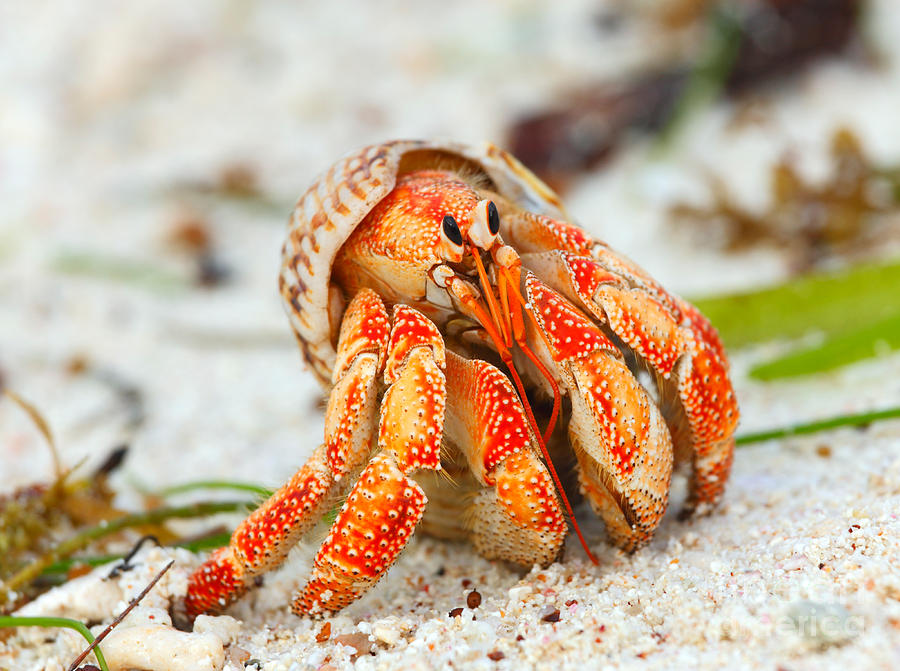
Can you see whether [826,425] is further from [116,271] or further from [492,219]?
[116,271]

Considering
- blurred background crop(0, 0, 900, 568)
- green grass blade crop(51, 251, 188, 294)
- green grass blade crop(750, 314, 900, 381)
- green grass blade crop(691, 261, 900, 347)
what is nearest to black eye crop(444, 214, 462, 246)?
blurred background crop(0, 0, 900, 568)

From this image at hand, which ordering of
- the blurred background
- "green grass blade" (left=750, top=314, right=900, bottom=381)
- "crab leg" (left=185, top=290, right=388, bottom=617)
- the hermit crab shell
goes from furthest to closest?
1. the blurred background
2. "green grass blade" (left=750, top=314, right=900, bottom=381)
3. the hermit crab shell
4. "crab leg" (left=185, top=290, right=388, bottom=617)

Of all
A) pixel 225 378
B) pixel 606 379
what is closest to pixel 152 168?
pixel 225 378

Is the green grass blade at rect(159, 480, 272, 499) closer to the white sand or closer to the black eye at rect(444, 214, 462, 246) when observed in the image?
the white sand

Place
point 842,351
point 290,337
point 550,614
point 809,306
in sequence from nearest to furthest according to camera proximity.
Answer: point 550,614, point 842,351, point 809,306, point 290,337

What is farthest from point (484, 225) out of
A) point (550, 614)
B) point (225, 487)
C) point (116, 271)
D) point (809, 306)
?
point (116, 271)

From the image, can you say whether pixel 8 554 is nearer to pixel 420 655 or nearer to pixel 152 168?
pixel 420 655
